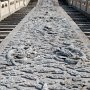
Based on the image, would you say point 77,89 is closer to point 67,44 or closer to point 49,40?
point 67,44

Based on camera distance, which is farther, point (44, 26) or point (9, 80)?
point (44, 26)

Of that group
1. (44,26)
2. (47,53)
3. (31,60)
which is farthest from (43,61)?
(44,26)

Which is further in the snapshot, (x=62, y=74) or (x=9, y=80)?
(x=62, y=74)

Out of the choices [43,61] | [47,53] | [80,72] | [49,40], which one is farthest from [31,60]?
[49,40]

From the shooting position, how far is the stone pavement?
19.8ft

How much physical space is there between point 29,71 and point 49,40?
3984 mm

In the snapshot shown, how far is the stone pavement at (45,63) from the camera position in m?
6.04

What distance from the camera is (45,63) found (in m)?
7.54

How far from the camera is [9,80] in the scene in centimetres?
621

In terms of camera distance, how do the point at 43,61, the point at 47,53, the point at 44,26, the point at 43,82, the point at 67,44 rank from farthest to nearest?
the point at 44,26 → the point at 67,44 → the point at 47,53 → the point at 43,61 → the point at 43,82

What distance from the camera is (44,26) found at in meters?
14.0

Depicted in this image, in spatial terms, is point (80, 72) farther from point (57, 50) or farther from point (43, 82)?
point (57, 50)

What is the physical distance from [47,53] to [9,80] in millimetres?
2613

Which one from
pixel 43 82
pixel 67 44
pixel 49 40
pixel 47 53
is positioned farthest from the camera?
pixel 49 40
